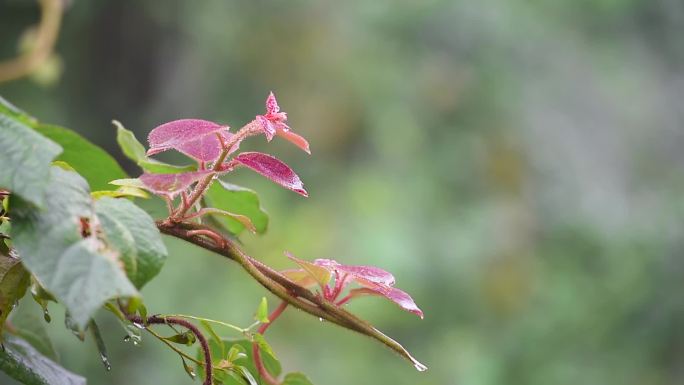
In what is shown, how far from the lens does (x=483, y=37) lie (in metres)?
2.14

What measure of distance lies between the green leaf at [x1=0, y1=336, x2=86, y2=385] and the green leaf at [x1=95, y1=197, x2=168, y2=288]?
10cm

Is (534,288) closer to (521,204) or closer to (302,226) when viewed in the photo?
(521,204)

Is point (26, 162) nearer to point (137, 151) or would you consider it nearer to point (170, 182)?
point (170, 182)

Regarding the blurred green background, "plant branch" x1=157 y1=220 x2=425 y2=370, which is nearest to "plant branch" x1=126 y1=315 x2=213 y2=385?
"plant branch" x1=157 y1=220 x2=425 y2=370

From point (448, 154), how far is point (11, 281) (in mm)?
1856

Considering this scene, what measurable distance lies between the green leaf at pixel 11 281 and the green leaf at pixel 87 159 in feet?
0.30

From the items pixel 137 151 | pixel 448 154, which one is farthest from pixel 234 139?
pixel 448 154

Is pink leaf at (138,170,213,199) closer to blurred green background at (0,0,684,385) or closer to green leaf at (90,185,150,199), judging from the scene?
green leaf at (90,185,150,199)

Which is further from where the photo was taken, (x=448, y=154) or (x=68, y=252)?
(x=448, y=154)

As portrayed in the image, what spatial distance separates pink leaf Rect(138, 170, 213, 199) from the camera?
27 centimetres

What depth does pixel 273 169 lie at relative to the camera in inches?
11.5

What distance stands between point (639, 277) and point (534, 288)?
23 centimetres

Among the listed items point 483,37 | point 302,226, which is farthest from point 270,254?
point 483,37

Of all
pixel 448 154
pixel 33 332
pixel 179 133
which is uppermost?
pixel 448 154
